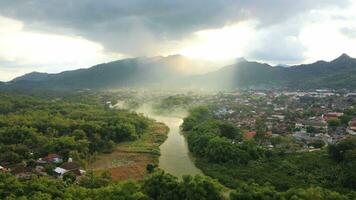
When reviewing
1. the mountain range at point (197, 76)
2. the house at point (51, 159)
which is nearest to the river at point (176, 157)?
the house at point (51, 159)

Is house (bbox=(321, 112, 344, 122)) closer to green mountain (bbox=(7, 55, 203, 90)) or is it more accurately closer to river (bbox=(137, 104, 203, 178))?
river (bbox=(137, 104, 203, 178))

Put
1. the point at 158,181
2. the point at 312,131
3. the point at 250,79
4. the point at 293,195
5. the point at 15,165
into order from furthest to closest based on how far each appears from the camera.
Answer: the point at 250,79, the point at 312,131, the point at 15,165, the point at 158,181, the point at 293,195

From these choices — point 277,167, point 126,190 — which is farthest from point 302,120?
point 126,190

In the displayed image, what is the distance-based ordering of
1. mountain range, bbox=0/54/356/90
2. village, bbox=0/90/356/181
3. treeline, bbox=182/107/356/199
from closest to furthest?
1. treeline, bbox=182/107/356/199
2. village, bbox=0/90/356/181
3. mountain range, bbox=0/54/356/90

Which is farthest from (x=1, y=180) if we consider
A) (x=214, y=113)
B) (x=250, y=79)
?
(x=250, y=79)

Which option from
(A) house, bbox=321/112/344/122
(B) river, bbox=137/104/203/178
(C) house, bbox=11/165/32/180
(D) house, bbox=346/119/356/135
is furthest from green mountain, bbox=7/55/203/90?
(C) house, bbox=11/165/32/180

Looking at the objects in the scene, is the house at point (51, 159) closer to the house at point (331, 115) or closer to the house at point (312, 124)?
the house at point (312, 124)

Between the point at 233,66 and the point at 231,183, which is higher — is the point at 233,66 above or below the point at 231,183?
above

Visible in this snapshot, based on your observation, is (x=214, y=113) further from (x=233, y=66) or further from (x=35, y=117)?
(x=233, y=66)
